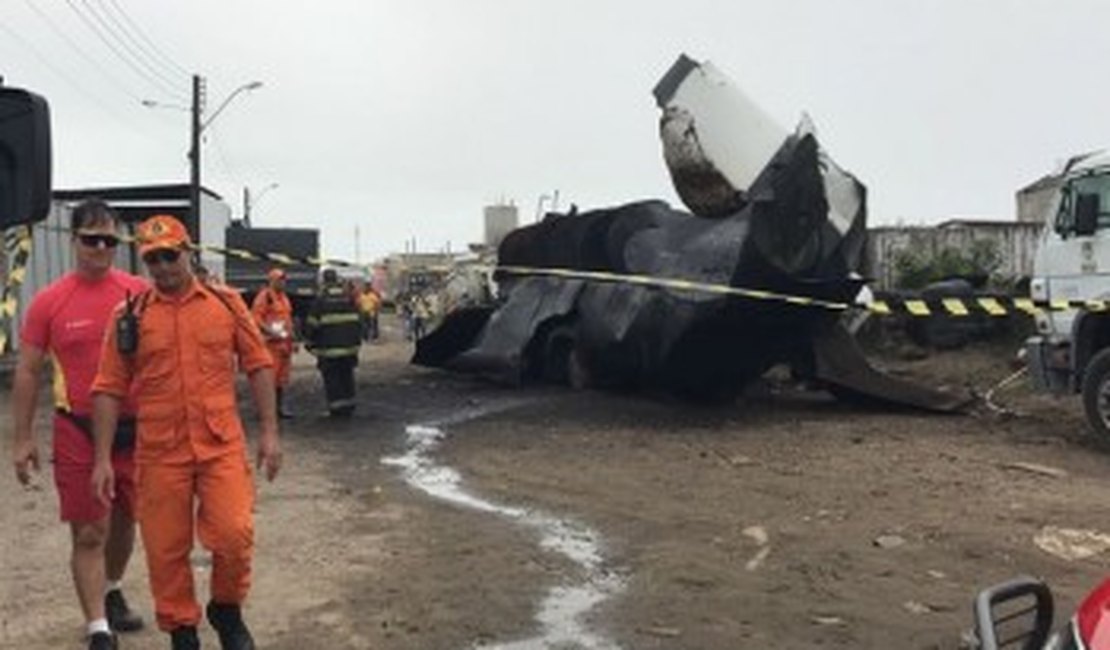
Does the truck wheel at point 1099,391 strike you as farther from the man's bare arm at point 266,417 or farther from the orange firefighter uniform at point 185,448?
the orange firefighter uniform at point 185,448

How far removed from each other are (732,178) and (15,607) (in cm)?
899

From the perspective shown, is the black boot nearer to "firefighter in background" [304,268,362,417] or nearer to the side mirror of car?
the side mirror of car

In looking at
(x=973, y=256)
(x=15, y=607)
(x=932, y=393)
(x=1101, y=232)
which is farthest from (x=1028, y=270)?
(x=15, y=607)

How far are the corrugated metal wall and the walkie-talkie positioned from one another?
20.4 metres

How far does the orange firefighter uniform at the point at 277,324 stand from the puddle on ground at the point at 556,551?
8.53 ft

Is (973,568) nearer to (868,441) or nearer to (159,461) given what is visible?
(159,461)

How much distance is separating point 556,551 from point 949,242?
61.8 ft

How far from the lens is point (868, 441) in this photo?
476 inches

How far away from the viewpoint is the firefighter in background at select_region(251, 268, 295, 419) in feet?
46.5

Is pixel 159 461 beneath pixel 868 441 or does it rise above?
above

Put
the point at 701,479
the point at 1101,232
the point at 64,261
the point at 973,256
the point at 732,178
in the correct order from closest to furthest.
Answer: the point at 701,479
the point at 1101,232
the point at 732,178
the point at 64,261
the point at 973,256

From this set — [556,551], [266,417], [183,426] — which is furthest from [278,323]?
[183,426]

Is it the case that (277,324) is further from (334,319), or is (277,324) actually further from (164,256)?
(164,256)

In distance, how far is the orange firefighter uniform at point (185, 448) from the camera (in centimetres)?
502
